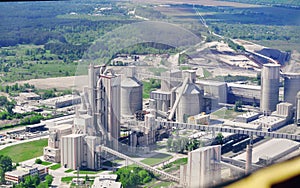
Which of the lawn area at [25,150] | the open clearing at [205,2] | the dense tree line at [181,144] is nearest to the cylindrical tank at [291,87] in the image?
the dense tree line at [181,144]

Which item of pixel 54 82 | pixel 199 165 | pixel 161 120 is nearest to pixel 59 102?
pixel 54 82

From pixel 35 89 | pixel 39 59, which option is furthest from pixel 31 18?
pixel 35 89

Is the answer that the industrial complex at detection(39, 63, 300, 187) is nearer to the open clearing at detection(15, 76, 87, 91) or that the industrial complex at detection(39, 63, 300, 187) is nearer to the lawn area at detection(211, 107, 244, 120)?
the lawn area at detection(211, 107, 244, 120)

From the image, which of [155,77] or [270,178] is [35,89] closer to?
[155,77]

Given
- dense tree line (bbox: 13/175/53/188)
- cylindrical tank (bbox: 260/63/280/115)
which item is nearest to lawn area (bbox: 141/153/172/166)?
dense tree line (bbox: 13/175/53/188)

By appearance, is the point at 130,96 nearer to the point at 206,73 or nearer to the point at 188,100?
the point at 188,100

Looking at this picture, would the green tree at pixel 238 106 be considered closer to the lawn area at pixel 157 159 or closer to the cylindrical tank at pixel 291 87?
the cylindrical tank at pixel 291 87

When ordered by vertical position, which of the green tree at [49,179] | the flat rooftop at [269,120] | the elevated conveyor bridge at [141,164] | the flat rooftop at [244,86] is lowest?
the green tree at [49,179]
